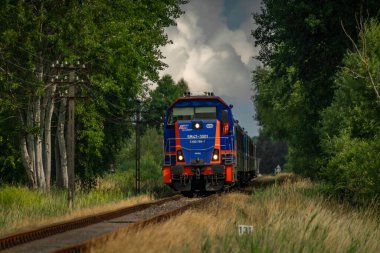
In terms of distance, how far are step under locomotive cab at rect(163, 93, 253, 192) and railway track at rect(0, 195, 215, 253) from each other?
5.43 m

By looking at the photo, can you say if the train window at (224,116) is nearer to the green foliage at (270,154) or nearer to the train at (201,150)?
the train at (201,150)

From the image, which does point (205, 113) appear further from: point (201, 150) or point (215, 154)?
point (215, 154)

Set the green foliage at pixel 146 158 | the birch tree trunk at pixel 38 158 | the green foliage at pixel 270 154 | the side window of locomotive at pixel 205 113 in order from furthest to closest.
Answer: the green foliage at pixel 270 154, the green foliage at pixel 146 158, the birch tree trunk at pixel 38 158, the side window of locomotive at pixel 205 113

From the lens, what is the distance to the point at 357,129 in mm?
23719

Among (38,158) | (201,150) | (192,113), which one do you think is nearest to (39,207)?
(38,158)

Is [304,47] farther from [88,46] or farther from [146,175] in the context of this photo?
[146,175]

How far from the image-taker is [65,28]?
28.8 meters

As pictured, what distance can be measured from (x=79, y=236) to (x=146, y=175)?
4518cm

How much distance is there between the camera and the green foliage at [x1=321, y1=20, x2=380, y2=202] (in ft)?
62.7

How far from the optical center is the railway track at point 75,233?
12633 millimetres

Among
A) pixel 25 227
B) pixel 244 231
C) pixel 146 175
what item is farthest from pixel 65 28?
pixel 146 175

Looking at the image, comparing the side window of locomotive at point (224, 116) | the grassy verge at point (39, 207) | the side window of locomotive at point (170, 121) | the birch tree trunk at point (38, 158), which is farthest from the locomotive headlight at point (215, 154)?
the birch tree trunk at point (38, 158)

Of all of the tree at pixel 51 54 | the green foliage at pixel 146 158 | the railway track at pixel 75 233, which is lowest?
the railway track at pixel 75 233

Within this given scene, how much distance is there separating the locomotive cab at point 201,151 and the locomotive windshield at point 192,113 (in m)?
0.06
